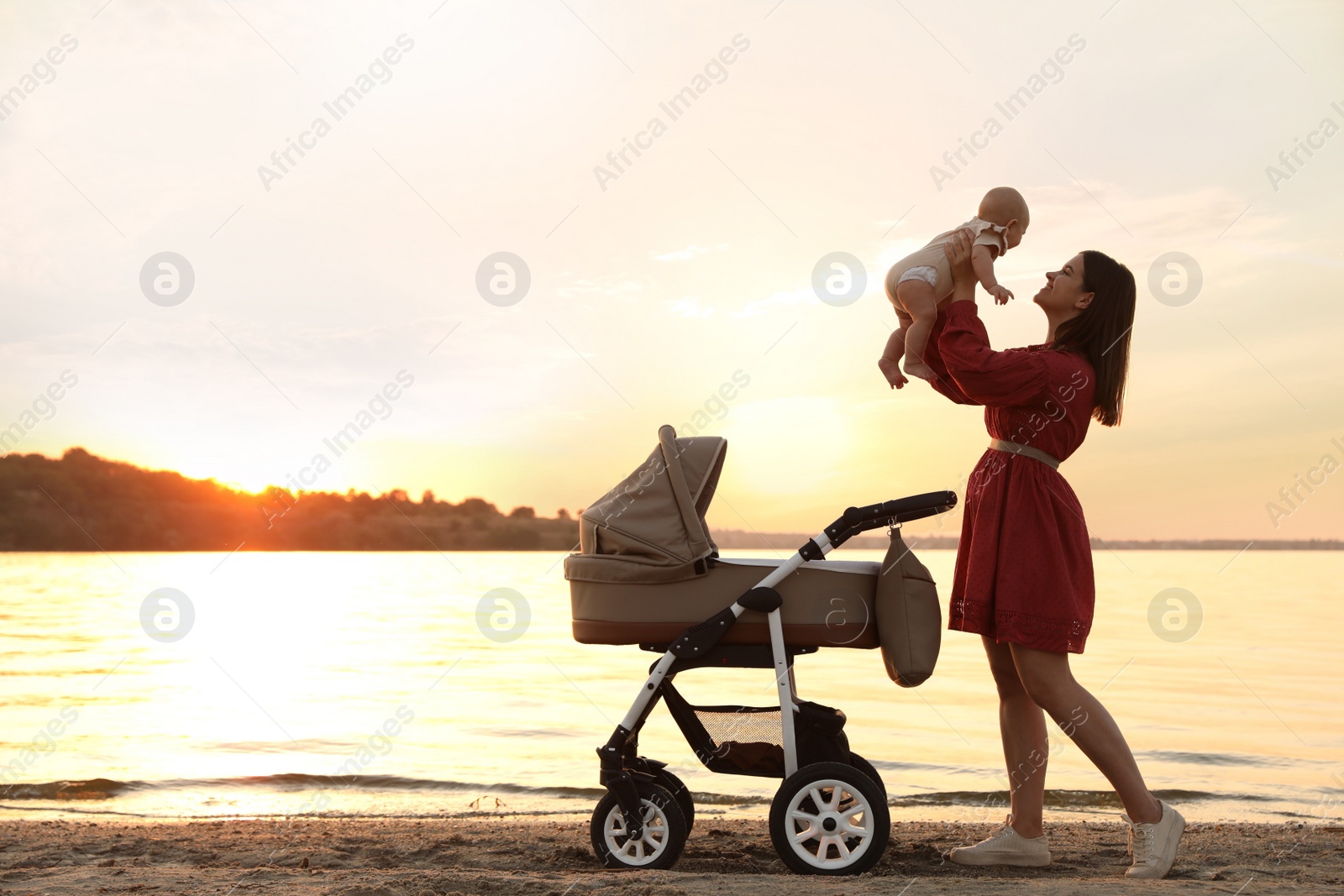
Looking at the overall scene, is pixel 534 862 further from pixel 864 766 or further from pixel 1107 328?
pixel 1107 328

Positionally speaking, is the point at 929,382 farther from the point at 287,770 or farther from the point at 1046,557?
the point at 287,770

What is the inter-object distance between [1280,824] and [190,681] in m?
9.48

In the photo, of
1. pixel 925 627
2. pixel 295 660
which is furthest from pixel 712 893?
pixel 295 660

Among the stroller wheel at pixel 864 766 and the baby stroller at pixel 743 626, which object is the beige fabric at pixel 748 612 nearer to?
the baby stroller at pixel 743 626

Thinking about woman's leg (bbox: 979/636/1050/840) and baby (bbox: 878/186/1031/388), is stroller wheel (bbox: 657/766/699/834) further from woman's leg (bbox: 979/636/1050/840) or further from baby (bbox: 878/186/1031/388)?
baby (bbox: 878/186/1031/388)

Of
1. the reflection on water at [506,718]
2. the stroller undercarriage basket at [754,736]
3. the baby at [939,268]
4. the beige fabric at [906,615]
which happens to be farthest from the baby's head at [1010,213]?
the reflection on water at [506,718]

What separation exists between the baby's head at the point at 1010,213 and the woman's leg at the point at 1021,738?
1.31 metres

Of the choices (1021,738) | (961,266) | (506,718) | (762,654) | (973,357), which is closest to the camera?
(973,357)

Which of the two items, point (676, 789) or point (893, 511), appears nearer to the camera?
point (893, 511)

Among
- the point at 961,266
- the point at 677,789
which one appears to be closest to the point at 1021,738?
the point at 677,789

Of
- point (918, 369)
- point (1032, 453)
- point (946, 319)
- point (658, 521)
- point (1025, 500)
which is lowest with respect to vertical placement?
point (658, 521)

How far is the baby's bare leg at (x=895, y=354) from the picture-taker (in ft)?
10.7

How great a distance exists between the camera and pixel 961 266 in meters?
3.13

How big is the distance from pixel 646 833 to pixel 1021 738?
127 cm
